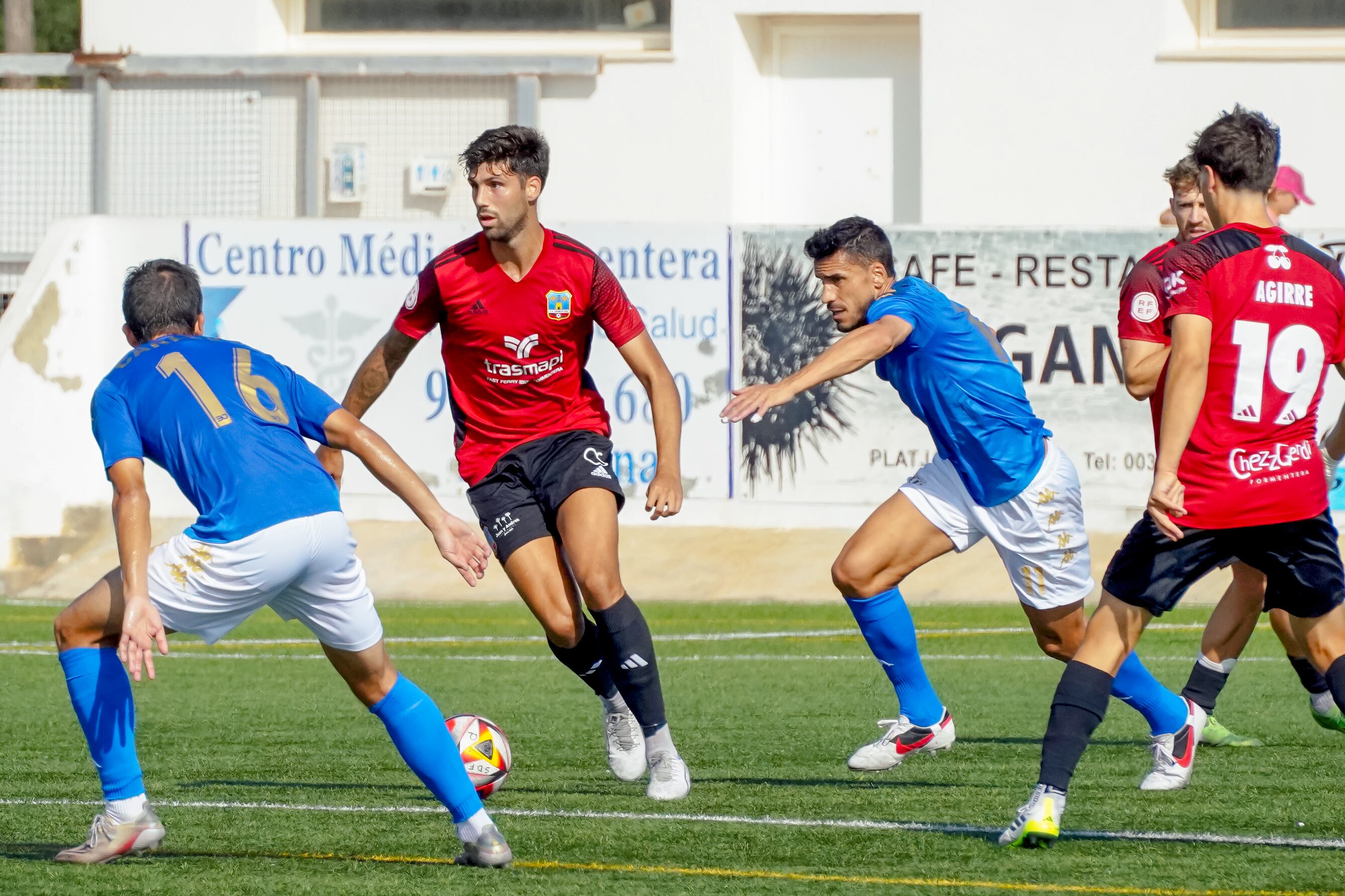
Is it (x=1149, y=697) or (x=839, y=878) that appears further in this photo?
(x=1149, y=697)

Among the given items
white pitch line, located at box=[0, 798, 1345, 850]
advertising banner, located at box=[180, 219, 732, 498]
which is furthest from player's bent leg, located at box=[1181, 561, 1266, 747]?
advertising banner, located at box=[180, 219, 732, 498]

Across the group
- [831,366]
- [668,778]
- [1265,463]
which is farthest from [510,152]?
[1265,463]

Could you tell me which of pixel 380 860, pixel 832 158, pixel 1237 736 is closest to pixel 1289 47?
pixel 832 158

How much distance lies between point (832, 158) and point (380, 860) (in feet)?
49.5

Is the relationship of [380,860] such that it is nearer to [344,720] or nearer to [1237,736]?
[344,720]

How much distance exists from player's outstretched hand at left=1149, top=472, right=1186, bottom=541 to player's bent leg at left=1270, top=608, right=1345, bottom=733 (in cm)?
181

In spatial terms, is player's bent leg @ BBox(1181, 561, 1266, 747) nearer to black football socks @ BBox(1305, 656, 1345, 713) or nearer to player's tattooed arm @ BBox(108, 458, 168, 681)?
black football socks @ BBox(1305, 656, 1345, 713)

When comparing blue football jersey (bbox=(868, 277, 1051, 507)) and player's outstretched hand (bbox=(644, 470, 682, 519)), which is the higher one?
blue football jersey (bbox=(868, 277, 1051, 507))

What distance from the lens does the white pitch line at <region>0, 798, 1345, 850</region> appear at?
17.9 ft

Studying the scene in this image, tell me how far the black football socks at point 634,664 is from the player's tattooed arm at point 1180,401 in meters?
1.97

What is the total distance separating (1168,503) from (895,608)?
77.7 inches

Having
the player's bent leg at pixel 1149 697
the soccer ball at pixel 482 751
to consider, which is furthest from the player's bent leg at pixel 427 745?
the player's bent leg at pixel 1149 697

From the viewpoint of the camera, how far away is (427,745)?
5.19m

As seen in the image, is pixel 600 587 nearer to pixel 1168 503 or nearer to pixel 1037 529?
pixel 1037 529
